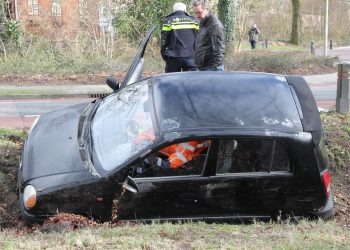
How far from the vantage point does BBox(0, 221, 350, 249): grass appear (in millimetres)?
3660

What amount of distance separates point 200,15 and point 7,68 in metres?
11.6

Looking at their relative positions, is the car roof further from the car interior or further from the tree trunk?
the tree trunk

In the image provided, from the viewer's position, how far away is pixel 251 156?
4543 mm

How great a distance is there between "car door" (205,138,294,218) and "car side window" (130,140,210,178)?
150 mm

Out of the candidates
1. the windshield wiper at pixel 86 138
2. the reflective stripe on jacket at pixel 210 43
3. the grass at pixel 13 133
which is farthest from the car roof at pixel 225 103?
the grass at pixel 13 133

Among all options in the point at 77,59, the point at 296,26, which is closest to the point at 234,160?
the point at 77,59

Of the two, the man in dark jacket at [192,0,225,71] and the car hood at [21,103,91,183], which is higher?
the man in dark jacket at [192,0,225,71]

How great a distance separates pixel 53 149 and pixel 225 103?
1730 millimetres

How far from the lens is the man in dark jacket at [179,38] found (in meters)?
8.80

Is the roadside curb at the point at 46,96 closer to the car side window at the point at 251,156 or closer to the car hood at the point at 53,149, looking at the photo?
the car hood at the point at 53,149

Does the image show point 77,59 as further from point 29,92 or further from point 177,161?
point 177,161

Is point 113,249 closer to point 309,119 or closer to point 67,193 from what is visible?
point 67,193

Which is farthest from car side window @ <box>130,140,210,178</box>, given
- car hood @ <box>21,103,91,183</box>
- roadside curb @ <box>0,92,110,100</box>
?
roadside curb @ <box>0,92,110,100</box>

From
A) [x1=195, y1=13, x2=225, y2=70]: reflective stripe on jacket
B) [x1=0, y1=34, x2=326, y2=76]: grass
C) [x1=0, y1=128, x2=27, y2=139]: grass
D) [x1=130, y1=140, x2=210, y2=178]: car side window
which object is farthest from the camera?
[x1=0, y1=34, x2=326, y2=76]: grass
